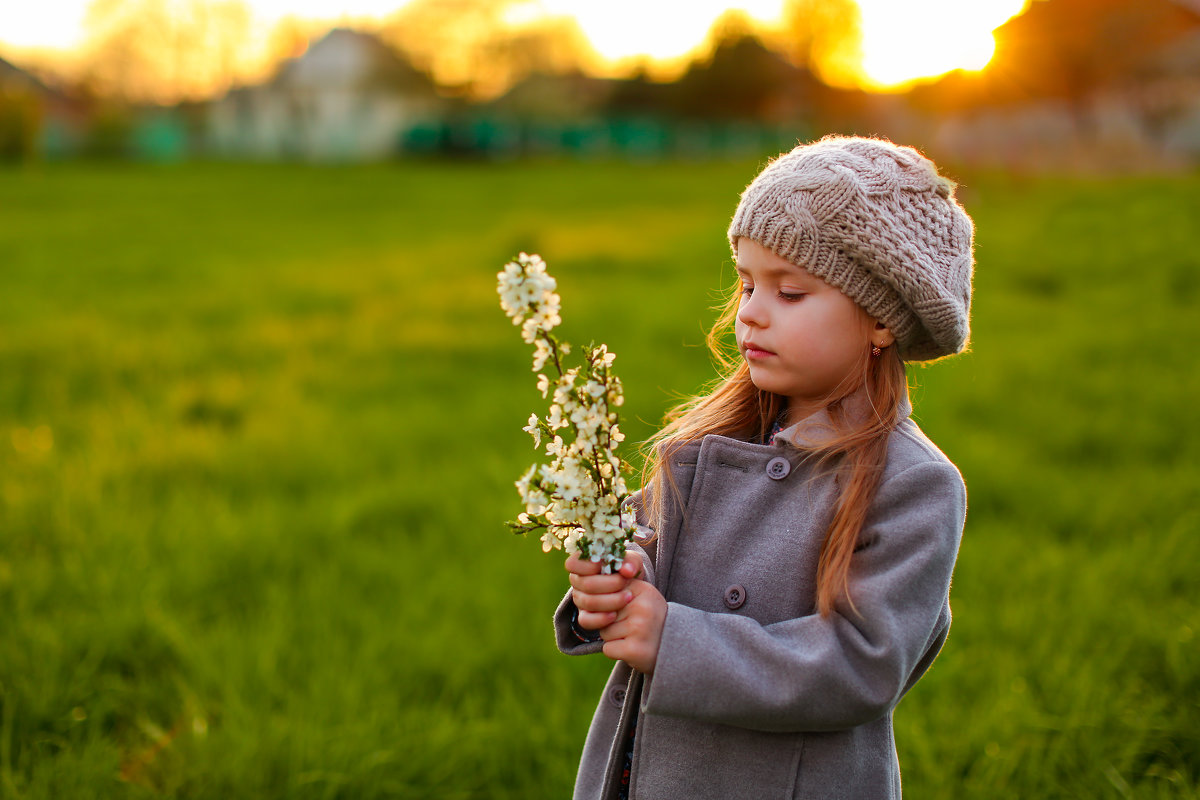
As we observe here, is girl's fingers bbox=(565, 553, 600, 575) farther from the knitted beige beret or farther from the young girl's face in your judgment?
the knitted beige beret

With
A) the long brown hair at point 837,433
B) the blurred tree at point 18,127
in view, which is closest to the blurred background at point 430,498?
the long brown hair at point 837,433

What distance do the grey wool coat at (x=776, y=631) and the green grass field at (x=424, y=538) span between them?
3.52ft

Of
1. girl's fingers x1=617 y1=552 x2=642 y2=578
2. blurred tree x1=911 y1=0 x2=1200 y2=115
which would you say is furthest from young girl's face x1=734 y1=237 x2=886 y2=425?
blurred tree x1=911 y1=0 x2=1200 y2=115

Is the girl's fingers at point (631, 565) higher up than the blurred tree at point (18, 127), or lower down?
lower down

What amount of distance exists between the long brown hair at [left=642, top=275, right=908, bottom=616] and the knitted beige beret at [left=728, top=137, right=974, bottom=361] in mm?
109

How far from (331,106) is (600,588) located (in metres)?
52.3

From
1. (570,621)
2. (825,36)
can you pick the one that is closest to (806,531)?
(570,621)

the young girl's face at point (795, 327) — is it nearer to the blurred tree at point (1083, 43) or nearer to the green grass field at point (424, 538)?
the green grass field at point (424, 538)

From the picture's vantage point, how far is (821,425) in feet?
5.33

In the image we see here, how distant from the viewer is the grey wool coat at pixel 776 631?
4.62ft

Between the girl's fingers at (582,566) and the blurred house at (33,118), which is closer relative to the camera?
the girl's fingers at (582,566)

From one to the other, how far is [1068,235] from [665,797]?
11.1 metres

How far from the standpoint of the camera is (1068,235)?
10773 mm

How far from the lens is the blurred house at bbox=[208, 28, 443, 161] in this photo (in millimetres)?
46781
